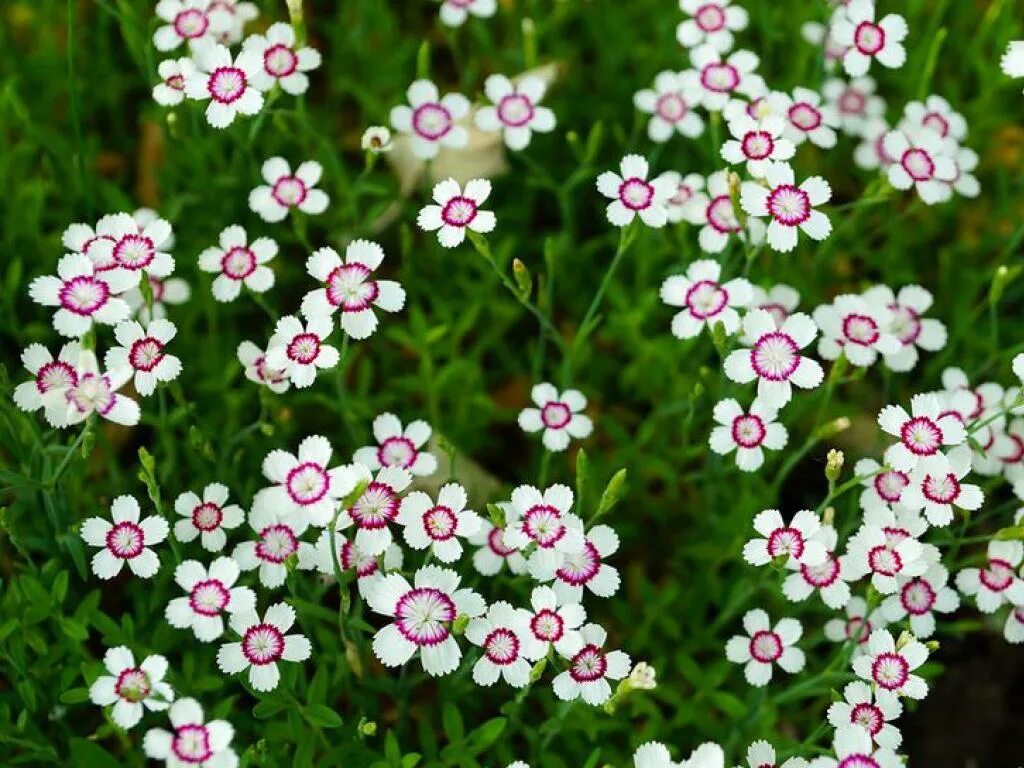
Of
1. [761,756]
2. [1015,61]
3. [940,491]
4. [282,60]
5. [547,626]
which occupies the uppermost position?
[1015,61]

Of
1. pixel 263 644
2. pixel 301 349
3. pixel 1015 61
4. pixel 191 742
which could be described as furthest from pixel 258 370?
pixel 1015 61

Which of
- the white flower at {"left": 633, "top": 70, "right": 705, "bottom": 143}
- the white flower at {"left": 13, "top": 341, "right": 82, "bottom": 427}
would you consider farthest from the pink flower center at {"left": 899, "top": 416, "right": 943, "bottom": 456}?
the white flower at {"left": 13, "top": 341, "right": 82, "bottom": 427}

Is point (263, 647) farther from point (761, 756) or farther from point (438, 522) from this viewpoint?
point (761, 756)

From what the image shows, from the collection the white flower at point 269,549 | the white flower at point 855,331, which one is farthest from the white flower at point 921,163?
the white flower at point 269,549

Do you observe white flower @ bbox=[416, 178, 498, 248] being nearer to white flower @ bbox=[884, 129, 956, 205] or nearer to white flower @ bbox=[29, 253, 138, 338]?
white flower @ bbox=[29, 253, 138, 338]

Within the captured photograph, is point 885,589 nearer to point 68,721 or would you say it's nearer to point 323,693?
point 323,693

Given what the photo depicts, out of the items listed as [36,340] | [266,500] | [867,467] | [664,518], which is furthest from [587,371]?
[36,340]
